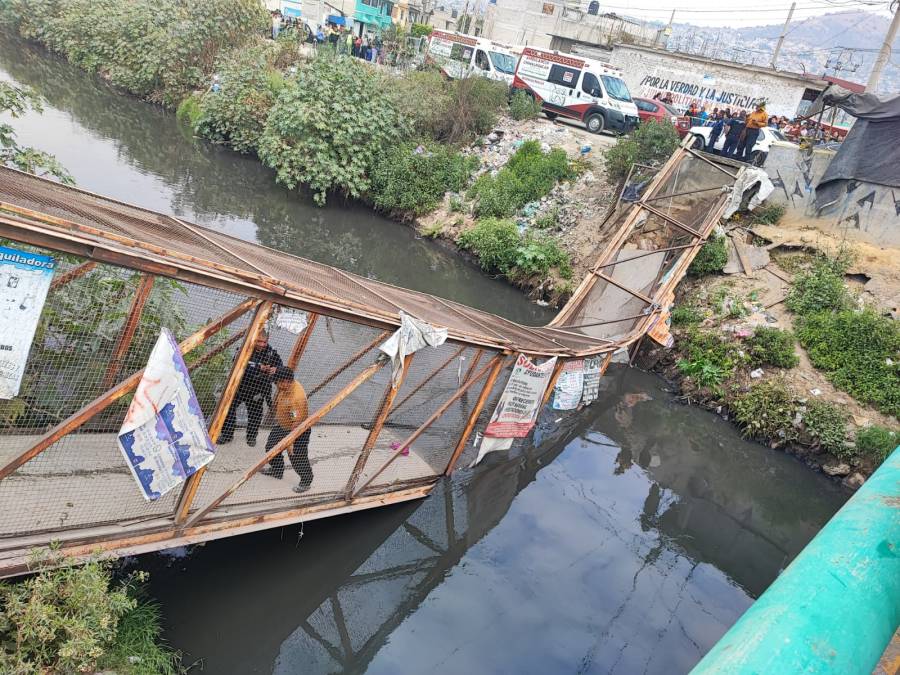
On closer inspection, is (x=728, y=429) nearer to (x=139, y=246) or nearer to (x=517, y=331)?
(x=517, y=331)

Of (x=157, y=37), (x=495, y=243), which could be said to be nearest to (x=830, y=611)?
(x=495, y=243)

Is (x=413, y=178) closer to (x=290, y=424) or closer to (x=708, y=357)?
(x=708, y=357)

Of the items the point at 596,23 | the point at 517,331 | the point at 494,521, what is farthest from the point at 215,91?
the point at 596,23

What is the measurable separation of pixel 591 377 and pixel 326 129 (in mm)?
11428

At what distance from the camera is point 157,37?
75.5ft

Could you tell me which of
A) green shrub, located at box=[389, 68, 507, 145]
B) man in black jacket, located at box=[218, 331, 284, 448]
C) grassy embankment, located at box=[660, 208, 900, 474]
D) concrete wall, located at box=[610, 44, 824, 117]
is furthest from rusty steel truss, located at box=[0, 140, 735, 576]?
concrete wall, located at box=[610, 44, 824, 117]

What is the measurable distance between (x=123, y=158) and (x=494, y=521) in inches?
642

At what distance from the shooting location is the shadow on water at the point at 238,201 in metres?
14.9

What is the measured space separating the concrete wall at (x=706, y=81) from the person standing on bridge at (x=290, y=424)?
28686mm

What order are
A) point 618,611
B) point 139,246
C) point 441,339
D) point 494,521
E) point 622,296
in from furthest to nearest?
point 622,296, point 494,521, point 618,611, point 441,339, point 139,246

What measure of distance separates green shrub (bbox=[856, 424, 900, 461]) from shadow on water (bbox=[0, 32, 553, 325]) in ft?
21.4

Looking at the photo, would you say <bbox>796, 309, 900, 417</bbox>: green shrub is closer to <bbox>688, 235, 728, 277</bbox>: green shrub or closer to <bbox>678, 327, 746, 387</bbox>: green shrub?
<bbox>678, 327, 746, 387</bbox>: green shrub

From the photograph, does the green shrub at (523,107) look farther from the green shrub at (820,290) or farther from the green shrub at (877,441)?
the green shrub at (877,441)

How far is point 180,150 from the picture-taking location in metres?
20.3
